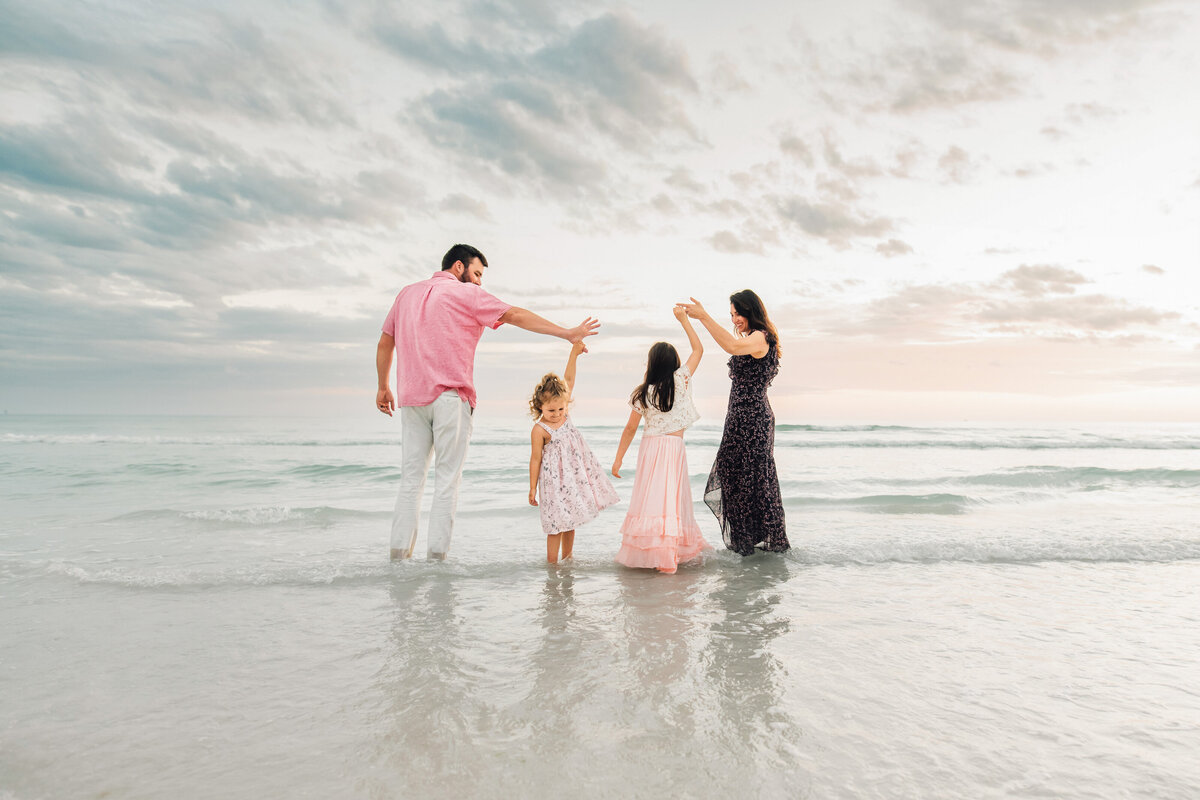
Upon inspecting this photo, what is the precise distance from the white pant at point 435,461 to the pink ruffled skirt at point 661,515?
1458 millimetres

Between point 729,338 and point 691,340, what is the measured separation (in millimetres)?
327

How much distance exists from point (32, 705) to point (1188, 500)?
13.5m

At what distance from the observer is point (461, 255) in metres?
5.46

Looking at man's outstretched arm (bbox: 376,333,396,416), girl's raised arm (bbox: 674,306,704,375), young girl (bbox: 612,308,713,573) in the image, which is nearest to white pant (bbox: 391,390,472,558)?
man's outstretched arm (bbox: 376,333,396,416)

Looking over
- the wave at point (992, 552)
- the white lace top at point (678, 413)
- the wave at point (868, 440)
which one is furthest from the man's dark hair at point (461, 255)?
the wave at point (868, 440)

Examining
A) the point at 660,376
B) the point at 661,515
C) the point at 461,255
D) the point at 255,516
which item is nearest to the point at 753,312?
the point at 660,376

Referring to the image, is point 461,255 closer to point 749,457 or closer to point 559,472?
point 559,472

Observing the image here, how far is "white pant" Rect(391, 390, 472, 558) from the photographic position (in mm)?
5195

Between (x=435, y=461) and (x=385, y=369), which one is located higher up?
(x=385, y=369)

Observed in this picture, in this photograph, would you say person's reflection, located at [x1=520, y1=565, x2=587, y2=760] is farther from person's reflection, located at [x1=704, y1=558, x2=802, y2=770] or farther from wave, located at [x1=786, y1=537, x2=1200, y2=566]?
wave, located at [x1=786, y1=537, x2=1200, y2=566]

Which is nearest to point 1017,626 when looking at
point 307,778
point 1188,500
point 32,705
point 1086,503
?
point 307,778

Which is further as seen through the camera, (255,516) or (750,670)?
(255,516)

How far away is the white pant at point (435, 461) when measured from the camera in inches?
205

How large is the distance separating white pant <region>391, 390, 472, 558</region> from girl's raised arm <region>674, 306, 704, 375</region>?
6.13 ft
